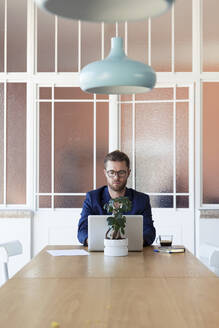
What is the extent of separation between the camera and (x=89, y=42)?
570 cm

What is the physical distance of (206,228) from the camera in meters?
5.50

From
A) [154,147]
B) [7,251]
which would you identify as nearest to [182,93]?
[154,147]

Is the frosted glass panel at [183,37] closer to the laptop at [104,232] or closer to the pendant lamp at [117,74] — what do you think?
the laptop at [104,232]

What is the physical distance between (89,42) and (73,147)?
1.12 metres

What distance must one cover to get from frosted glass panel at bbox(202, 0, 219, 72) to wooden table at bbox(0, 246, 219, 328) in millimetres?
3024

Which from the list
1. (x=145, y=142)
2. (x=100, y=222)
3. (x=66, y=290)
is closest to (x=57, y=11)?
(x=66, y=290)

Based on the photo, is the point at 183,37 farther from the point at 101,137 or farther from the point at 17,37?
the point at 17,37

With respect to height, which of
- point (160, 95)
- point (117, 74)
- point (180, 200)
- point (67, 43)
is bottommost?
point (180, 200)

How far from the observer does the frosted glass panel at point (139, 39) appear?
568 centimetres

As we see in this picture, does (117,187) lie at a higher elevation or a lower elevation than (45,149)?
lower

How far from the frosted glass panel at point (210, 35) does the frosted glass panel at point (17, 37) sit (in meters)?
1.91

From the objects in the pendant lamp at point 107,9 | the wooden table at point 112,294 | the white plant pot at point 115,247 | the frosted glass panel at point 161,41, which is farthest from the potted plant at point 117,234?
the frosted glass panel at point 161,41

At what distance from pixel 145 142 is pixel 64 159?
88 cm

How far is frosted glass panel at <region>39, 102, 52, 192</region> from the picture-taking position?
573cm
